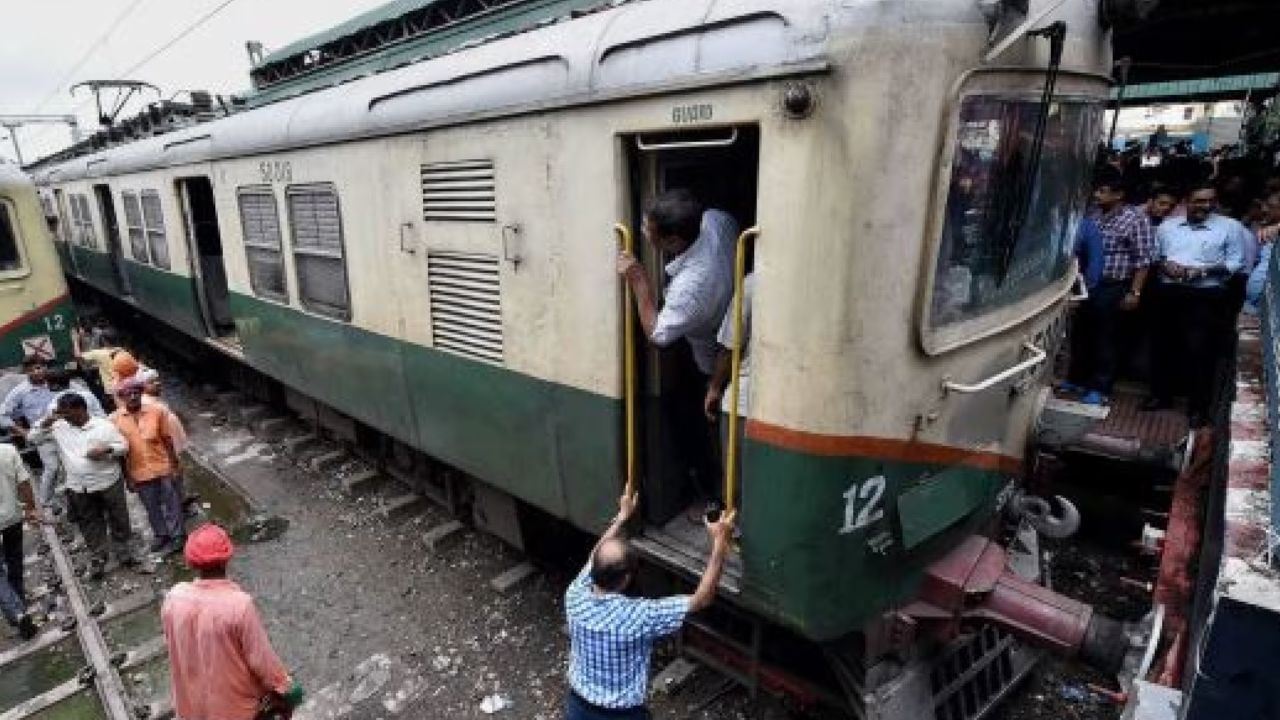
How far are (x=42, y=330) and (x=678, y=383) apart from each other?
24.9ft

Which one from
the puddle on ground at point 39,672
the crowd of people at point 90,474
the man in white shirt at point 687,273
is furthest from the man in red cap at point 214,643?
the puddle on ground at point 39,672

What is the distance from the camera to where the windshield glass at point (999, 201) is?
260cm

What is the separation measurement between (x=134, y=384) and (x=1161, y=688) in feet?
19.7

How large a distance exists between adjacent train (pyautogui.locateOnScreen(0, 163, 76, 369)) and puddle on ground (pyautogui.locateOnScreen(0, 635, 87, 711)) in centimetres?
415

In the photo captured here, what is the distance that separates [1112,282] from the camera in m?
6.00

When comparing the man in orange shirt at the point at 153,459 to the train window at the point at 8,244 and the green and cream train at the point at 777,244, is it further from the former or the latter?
the train window at the point at 8,244

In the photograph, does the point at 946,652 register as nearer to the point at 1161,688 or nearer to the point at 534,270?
the point at 1161,688

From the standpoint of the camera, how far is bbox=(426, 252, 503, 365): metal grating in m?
3.83

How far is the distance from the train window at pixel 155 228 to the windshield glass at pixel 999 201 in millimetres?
8513

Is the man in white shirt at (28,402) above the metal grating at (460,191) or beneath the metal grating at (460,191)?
beneath

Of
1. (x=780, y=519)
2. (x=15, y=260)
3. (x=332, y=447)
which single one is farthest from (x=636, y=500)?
(x=15, y=260)

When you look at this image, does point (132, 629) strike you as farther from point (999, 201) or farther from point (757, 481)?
point (999, 201)

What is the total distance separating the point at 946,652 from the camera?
3377 mm

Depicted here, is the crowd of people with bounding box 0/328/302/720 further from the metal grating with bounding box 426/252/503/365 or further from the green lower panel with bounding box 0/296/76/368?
the green lower panel with bounding box 0/296/76/368
